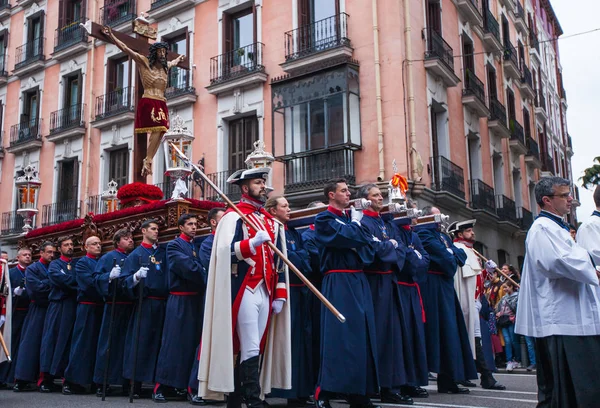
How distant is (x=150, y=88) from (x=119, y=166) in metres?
12.2

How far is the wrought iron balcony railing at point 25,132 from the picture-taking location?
25.1 metres

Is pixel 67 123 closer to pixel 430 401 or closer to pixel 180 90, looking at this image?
pixel 180 90

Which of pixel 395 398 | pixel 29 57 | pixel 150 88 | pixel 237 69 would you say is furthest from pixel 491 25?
pixel 395 398

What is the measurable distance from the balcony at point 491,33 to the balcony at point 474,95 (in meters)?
2.06

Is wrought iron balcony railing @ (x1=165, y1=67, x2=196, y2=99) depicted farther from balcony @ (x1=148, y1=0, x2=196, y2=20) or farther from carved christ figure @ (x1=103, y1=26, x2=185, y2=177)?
carved christ figure @ (x1=103, y1=26, x2=185, y2=177)

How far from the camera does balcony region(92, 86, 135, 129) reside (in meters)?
21.7

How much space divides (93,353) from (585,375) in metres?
6.34

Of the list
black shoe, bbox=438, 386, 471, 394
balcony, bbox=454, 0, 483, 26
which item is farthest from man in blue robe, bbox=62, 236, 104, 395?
balcony, bbox=454, 0, 483, 26

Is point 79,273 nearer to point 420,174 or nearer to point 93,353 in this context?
point 93,353

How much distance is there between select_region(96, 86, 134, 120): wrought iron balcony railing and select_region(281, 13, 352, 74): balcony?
635 cm

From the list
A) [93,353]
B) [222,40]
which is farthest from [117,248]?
[222,40]

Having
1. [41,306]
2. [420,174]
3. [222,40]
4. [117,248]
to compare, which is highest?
[222,40]

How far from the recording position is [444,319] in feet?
25.4

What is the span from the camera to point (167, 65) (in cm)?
1122
